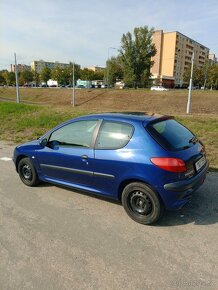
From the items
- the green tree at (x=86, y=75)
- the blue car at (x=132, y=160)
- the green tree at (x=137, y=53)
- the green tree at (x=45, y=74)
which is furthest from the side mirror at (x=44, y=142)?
the green tree at (x=45, y=74)

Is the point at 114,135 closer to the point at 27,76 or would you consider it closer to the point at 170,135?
the point at 170,135

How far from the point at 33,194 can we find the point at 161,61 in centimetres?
10264

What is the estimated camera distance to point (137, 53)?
4619cm

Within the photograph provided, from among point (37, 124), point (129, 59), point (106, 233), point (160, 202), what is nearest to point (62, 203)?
point (106, 233)

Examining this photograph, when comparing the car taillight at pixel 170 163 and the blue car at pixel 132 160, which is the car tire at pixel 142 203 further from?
the car taillight at pixel 170 163

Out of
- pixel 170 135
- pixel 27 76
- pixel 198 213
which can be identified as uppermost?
pixel 27 76

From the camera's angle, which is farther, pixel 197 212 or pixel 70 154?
pixel 70 154

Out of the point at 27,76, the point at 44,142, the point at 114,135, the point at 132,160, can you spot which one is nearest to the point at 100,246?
the point at 132,160

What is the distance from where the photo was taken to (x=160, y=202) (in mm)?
3295

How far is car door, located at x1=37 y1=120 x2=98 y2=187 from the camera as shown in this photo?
3869mm

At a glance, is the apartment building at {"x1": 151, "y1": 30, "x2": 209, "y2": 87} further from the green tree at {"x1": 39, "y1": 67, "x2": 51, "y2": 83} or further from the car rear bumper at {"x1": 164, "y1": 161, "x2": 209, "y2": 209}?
the car rear bumper at {"x1": 164, "y1": 161, "x2": 209, "y2": 209}

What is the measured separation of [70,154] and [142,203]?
1.35 metres

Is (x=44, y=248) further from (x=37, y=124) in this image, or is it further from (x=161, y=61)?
(x=161, y=61)

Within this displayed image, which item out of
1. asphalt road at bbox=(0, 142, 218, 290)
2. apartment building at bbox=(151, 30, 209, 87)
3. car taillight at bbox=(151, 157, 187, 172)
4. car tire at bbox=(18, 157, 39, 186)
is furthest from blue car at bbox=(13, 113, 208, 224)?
apartment building at bbox=(151, 30, 209, 87)
